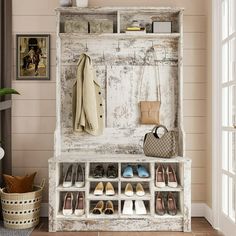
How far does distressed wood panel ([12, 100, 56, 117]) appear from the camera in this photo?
159 inches

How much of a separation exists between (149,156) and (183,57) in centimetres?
107

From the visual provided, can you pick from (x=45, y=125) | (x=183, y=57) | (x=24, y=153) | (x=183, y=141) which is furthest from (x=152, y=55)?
(x=24, y=153)

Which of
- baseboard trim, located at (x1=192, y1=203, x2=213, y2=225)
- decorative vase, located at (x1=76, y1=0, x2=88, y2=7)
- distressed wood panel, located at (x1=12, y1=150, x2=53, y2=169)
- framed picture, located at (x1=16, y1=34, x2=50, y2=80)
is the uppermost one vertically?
decorative vase, located at (x1=76, y1=0, x2=88, y2=7)

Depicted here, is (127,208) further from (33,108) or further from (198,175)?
(33,108)

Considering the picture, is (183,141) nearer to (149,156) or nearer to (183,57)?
(149,156)

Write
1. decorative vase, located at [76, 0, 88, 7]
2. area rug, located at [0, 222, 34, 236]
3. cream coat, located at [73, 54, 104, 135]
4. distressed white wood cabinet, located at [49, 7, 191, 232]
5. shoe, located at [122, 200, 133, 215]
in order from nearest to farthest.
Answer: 1. area rug, located at [0, 222, 34, 236]
2. shoe, located at [122, 200, 133, 215]
3. cream coat, located at [73, 54, 104, 135]
4. decorative vase, located at [76, 0, 88, 7]
5. distressed white wood cabinet, located at [49, 7, 191, 232]

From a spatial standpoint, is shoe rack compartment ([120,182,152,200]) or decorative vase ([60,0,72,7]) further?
decorative vase ([60,0,72,7])

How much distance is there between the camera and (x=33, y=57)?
4.02 meters

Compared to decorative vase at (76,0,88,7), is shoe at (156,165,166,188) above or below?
below

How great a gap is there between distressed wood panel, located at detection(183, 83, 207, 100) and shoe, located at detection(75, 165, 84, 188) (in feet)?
4.08

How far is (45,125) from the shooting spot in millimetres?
4051

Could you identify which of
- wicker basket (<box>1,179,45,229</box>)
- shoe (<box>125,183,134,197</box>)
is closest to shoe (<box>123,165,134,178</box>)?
shoe (<box>125,183,134,197</box>)

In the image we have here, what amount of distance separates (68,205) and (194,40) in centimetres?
199

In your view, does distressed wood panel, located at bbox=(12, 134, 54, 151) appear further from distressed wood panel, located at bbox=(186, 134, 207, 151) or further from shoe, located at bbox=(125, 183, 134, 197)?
distressed wood panel, located at bbox=(186, 134, 207, 151)
